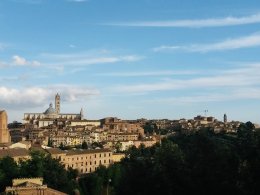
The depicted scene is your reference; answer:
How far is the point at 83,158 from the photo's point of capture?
73.8m

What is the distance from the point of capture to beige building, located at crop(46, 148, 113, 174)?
7050 centimetres

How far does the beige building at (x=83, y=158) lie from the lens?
231ft

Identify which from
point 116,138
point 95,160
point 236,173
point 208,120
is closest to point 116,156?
point 95,160

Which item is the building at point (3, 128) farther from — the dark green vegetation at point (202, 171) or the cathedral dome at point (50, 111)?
the cathedral dome at point (50, 111)

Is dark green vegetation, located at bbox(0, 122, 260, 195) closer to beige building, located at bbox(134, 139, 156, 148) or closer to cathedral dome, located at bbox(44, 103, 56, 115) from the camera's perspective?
beige building, located at bbox(134, 139, 156, 148)

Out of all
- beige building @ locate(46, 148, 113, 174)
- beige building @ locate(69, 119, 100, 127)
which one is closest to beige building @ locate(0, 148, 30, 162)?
beige building @ locate(46, 148, 113, 174)

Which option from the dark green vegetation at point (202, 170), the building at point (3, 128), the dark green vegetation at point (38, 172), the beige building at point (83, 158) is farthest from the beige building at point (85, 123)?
the dark green vegetation at point (202, 170)

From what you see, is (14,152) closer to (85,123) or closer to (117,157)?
(117,157)

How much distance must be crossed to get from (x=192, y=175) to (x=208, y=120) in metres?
157

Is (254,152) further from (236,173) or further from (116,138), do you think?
(116,138)

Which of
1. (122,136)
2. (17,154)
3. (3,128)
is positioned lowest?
→ (17,154)

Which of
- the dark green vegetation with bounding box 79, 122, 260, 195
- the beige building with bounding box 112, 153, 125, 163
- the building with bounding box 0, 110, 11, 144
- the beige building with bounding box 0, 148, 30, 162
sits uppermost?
the building with bounding box 0, 110, 11, 144

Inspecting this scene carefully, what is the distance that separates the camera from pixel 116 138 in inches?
4471

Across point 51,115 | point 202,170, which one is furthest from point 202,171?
point 51,115
